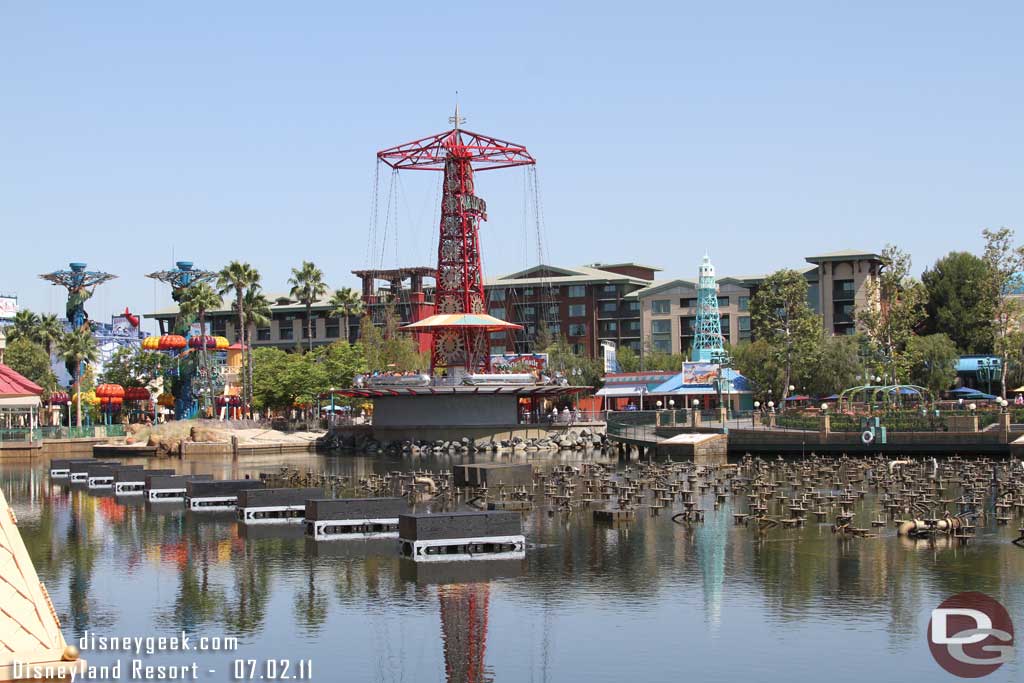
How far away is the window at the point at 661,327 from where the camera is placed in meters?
170

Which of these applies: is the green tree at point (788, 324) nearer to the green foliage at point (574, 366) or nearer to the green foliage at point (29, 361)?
the green foliage at point (574, 366)

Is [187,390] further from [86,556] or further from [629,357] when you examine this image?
[86,556]

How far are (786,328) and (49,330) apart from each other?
74.9 metres

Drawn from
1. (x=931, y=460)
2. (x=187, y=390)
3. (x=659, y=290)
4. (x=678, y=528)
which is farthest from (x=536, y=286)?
(x=678, y=528)

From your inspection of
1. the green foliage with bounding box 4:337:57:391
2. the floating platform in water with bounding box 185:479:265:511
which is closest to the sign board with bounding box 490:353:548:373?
the green foliage with bounding box 4:337:57:391

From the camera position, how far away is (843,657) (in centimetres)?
2717

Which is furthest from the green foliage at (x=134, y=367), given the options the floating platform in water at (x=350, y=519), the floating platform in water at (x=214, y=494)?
the floating platform in water at (x=350, y=519)

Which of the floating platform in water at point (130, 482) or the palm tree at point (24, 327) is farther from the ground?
the palm tree at point (24, 327)

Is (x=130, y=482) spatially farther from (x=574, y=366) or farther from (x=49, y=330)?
(x=574, y=366)

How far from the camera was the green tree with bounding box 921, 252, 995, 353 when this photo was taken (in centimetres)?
12500

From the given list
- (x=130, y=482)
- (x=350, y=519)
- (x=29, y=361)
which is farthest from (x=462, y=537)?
(x=29, y=361)

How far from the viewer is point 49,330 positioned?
129375 millimetres

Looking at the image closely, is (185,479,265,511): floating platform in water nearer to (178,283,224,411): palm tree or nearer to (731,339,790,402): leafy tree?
(178,283,224,411): palm tree

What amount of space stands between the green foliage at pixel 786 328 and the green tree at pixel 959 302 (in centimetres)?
2033
